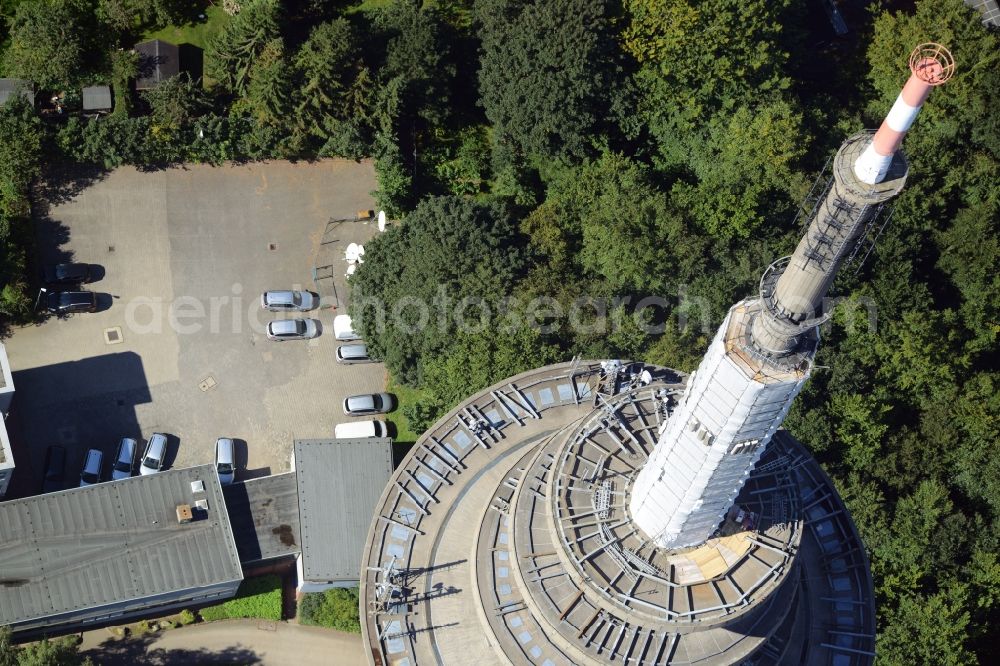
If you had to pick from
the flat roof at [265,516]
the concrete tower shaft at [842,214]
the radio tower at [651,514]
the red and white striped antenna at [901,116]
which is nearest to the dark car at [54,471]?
the flat roof at [265,516]

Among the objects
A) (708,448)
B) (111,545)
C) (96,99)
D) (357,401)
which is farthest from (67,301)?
(708,448)

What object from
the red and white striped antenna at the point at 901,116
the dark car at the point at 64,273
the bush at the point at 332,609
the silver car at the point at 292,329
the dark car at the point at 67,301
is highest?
the red and white striped antenna at the point at 901,116

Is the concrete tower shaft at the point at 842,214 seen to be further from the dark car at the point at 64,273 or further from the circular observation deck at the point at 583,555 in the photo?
the dark car at the point at 64,273

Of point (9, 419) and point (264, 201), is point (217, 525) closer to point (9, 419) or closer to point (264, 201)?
point (9, 419)

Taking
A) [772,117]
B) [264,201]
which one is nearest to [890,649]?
[772,117]

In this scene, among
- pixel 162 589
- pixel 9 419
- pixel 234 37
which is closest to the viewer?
pixel 162 589
